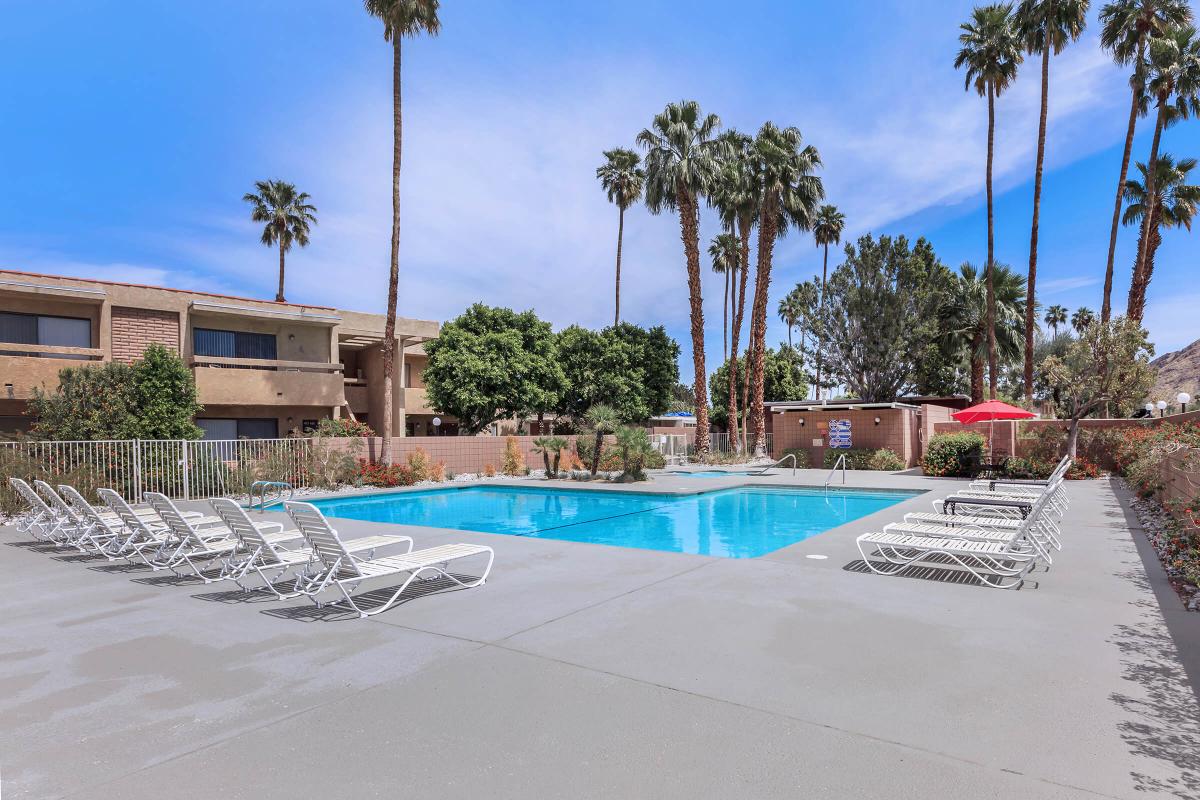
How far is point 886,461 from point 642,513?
13247mm

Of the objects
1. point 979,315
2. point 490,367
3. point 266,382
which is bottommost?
point 266,382

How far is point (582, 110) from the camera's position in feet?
53.6

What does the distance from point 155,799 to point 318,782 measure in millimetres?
677

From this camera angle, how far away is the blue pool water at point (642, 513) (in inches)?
488

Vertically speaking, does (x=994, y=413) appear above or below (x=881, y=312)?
below

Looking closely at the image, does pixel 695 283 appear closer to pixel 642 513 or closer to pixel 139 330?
pixel 642 513

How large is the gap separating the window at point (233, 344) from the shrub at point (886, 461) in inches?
943

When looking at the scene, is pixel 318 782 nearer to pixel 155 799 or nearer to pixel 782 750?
pixel 155 799

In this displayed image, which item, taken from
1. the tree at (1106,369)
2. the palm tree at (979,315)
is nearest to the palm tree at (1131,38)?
the palm tree at (979,315)

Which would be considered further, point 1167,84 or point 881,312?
point 881,312

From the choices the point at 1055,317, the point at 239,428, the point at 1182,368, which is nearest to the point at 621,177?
the point at 239,428

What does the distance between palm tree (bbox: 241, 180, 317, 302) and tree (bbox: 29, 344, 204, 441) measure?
2148 centimetres

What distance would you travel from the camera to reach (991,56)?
90.3 feet

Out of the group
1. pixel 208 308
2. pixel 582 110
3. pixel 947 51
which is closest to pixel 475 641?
pixel 582 110
